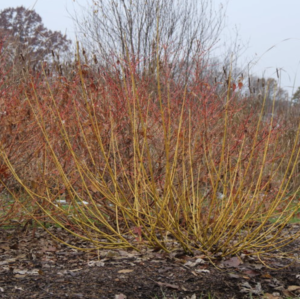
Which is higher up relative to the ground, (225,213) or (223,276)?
(225,213)

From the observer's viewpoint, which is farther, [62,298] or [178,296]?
[178,296]

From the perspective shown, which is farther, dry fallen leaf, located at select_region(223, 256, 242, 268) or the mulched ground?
dry fallen leaf, located at select_region(223, 256, 242, 268)

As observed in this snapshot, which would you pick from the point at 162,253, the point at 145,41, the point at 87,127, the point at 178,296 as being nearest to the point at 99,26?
the point at 145,41

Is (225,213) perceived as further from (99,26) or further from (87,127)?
(99,26)

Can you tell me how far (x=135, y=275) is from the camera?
3025mm

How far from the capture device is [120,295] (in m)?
2.67

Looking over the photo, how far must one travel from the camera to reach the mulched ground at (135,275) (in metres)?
2.76

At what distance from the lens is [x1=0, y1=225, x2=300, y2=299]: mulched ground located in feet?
9.06

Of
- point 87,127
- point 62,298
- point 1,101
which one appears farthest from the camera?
point 87,127

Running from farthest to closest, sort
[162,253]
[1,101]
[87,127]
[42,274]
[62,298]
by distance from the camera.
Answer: [87,127]
[162,253]
[1,101]
[42,274]
[62,298]

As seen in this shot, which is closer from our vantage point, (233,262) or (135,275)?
(135,275)

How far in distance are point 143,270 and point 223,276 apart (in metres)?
0.61

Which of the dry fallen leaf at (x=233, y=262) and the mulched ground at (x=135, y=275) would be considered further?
the dry fallen leaf at (x=233, y=262)

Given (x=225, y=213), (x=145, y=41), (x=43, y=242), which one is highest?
(x=145, y=41)
